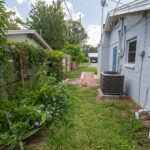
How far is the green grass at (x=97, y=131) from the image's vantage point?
1.68 meters

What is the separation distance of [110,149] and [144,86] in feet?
6.79

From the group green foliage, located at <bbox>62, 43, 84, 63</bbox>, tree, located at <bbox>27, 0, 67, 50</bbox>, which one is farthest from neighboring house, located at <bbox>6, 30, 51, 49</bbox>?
tree, located at <bbox>27, 0, 67, 50</bbox>

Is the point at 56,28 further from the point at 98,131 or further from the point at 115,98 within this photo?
the point at 98,131

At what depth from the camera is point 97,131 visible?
2.01m

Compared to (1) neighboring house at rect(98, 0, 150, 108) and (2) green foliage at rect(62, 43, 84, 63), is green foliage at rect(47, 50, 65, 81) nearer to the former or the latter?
(1) neighboring house at rect(98, 0, 150, 108)

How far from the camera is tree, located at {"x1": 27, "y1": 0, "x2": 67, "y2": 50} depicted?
15.7 metres

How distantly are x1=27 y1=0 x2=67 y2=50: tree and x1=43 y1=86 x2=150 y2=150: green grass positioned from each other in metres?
15.7

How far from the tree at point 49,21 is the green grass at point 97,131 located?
1568 cm

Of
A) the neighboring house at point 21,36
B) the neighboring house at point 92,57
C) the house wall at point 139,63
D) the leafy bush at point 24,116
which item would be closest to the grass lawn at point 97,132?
the leafy bush at point 24,116

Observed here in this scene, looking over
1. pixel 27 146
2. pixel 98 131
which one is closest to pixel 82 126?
pixel 98 131

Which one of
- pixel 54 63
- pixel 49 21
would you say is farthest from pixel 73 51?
pixel 54 63

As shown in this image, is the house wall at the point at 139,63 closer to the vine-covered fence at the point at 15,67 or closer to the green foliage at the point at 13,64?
the vine-covered fence at the point at 15,67

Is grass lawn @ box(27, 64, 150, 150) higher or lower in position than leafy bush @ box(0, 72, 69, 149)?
lower

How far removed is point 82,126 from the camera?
2.17 m
